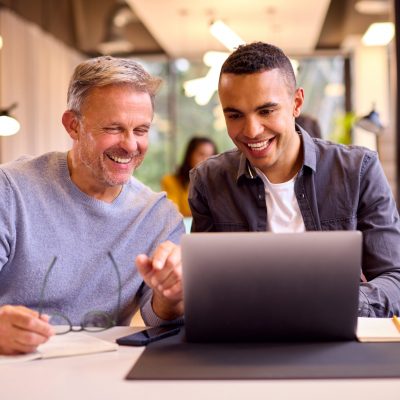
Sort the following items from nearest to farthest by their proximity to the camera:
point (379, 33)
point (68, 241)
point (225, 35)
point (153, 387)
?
point (153, 387), point (68, 241), point (225, 35), point (379, 33)

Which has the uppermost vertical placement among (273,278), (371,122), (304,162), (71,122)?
(371,122)

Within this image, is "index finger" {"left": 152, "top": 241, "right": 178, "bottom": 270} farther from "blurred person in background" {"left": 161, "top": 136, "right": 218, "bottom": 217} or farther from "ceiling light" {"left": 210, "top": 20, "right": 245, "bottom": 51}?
"blurred person in background" {"left": 161, "top": 136, "right": 218, "bottom": 217}

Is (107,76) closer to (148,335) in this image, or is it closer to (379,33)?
(148,335)

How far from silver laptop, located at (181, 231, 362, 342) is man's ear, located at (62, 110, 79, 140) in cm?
81

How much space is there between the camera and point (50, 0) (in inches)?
314

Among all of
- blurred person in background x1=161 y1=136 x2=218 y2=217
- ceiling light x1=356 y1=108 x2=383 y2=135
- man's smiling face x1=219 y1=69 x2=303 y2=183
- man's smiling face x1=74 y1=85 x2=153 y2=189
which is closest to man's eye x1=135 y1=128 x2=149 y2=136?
man's smiling face x1=74 y1=85 x2=153 y2=189

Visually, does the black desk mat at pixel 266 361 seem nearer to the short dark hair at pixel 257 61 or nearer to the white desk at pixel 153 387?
the white desk at pixel 153 387

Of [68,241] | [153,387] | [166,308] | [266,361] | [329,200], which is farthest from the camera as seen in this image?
[329,200]

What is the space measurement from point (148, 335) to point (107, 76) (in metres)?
0.76

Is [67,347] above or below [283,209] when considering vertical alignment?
below

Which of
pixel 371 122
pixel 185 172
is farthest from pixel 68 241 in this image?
pixel 185 172

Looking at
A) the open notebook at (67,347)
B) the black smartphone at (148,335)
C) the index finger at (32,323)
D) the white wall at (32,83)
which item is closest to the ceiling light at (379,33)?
the white wall at (32,83)

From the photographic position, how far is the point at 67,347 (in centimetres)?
155

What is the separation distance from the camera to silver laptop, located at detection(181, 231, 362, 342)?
143 cm
